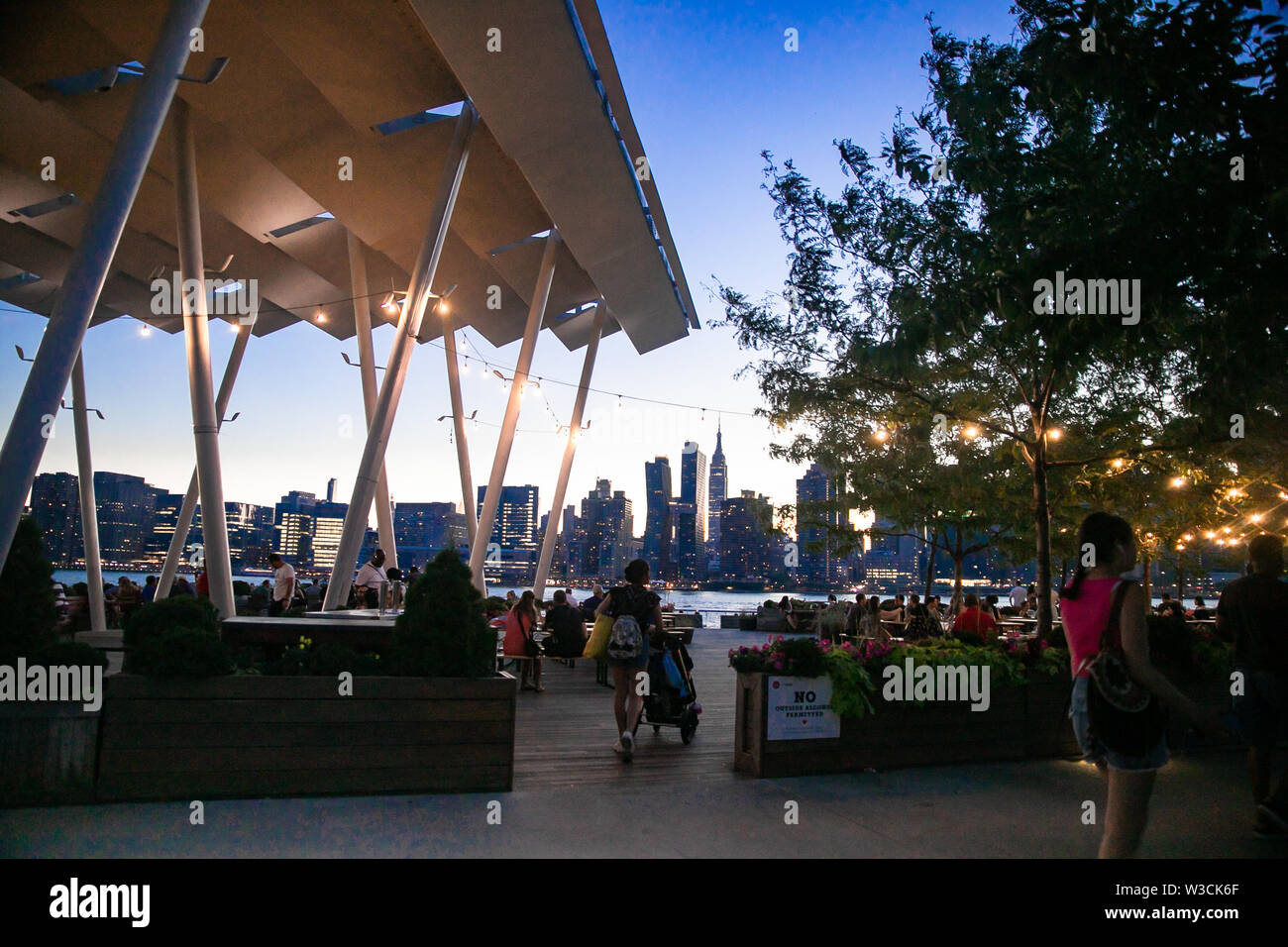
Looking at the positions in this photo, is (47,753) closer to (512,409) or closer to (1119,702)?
(1119,702)

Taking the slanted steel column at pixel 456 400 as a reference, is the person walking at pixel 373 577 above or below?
below

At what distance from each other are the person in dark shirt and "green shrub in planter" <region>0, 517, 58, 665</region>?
791 centimetres

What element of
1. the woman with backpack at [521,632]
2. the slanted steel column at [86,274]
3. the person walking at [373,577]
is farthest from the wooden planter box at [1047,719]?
the person walking at [373,577]

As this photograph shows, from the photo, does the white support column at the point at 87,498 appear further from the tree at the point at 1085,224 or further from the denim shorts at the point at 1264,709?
the denim shorts at the point at 1264,709

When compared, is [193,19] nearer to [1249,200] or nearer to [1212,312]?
[1249,200]

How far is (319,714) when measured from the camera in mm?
5145

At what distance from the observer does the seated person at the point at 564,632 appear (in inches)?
491

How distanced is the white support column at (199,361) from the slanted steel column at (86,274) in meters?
3.86

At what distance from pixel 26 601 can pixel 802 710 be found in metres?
5.57

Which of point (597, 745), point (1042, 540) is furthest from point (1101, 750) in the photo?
point (1042, 540)

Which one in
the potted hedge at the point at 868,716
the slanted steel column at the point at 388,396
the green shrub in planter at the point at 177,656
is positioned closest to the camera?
the green shrub in planter at the point at 177,656

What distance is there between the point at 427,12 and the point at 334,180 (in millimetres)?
5933

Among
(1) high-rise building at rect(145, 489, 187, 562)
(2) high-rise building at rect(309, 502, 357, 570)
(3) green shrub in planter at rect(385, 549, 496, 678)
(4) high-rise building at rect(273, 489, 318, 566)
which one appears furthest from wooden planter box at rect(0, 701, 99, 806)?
(4) high-rise building at rect(273, 489, 318, 566)
